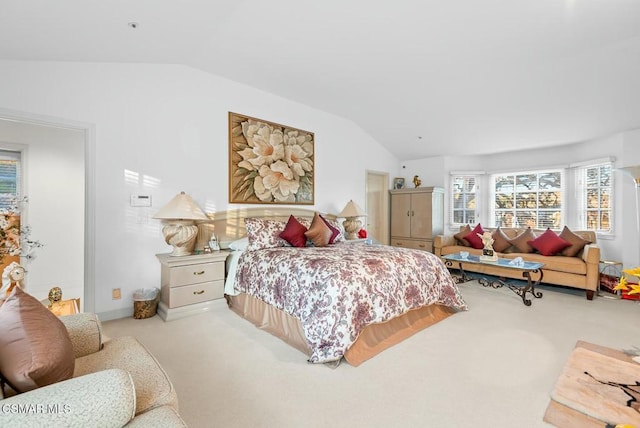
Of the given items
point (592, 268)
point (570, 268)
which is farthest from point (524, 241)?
point (592, 268)

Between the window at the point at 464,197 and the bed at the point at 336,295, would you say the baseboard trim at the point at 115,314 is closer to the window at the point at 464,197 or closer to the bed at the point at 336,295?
the bed at the point at 336,295

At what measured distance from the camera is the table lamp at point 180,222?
328 centimetres

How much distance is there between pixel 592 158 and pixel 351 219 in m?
3.99

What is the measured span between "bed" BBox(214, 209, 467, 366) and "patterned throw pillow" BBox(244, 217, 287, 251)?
1 cm

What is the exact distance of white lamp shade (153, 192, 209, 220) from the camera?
3.26 metres

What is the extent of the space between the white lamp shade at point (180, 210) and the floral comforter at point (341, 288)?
30.8 inches

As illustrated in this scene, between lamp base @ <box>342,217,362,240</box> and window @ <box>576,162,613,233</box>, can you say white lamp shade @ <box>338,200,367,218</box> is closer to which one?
lamp base @ <box>342,217,362,240</box>

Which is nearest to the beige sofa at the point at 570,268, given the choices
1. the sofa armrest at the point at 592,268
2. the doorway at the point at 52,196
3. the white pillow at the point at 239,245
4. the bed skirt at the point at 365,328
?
the sofa armrest at the point at 592,268

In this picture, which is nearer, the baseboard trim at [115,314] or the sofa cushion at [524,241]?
the baseboard trim at [115,314]

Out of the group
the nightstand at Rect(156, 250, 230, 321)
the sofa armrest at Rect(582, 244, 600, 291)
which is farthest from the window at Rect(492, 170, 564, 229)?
the nightstand at Rect(156, 250, 230, 321)

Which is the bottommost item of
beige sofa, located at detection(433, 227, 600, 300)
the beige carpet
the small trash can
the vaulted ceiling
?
the beige carpet

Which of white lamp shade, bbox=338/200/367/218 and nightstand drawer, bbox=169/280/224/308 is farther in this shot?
white lamp shade, bbox=338/200/367/218

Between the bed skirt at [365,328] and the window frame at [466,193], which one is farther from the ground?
the window frame at [466,193]

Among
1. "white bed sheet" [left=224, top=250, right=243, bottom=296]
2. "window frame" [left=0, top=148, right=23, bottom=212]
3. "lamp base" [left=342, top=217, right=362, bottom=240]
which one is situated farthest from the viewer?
"lamp base" [left=342, top=217, right=362, bottom=240]
